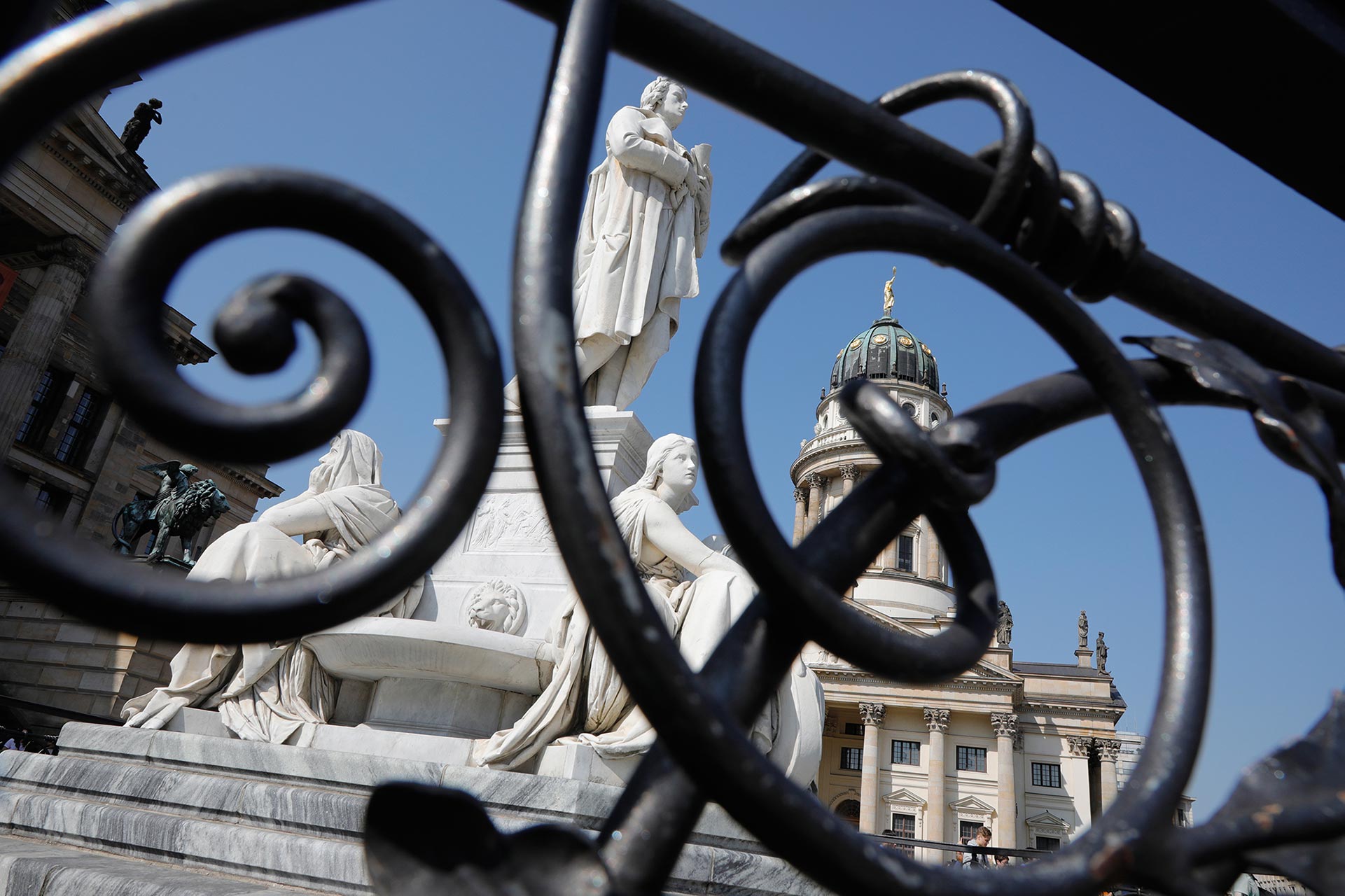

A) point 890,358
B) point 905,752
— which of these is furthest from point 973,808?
point 890,358

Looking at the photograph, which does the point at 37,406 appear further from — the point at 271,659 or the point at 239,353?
the point at 239,353

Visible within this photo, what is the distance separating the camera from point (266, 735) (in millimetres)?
3551

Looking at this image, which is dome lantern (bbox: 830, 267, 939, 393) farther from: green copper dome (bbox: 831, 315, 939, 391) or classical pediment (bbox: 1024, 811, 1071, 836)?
classical pediment (bbox: 1024, 811, 1071, 836)

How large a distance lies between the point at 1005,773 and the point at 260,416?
50915 millimetres

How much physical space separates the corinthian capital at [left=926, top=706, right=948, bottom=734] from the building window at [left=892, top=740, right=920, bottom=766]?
5.05 ft

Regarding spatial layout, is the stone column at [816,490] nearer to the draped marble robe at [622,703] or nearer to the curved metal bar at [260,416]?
the draped marble robe at [622,703]

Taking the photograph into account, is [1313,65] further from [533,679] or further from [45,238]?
[45,238]

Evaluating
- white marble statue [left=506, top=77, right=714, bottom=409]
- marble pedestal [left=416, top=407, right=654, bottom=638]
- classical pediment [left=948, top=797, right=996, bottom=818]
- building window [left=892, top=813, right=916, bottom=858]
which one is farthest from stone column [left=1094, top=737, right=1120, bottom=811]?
marble pedestal [left=416, top=407, right=654, bottom=638]

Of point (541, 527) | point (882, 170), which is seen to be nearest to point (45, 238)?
point (541, 527)

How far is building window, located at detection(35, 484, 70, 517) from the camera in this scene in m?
29.4

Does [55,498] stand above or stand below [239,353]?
above

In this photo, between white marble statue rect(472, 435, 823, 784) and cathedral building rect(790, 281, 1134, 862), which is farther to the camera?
cathedral building rect(790, 281, 1134, 862)

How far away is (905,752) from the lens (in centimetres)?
4759

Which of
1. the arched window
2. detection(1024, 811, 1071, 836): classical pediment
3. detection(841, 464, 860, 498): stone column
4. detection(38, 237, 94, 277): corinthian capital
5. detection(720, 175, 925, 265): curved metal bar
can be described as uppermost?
detection(841, 464, 860, 498): stone column
